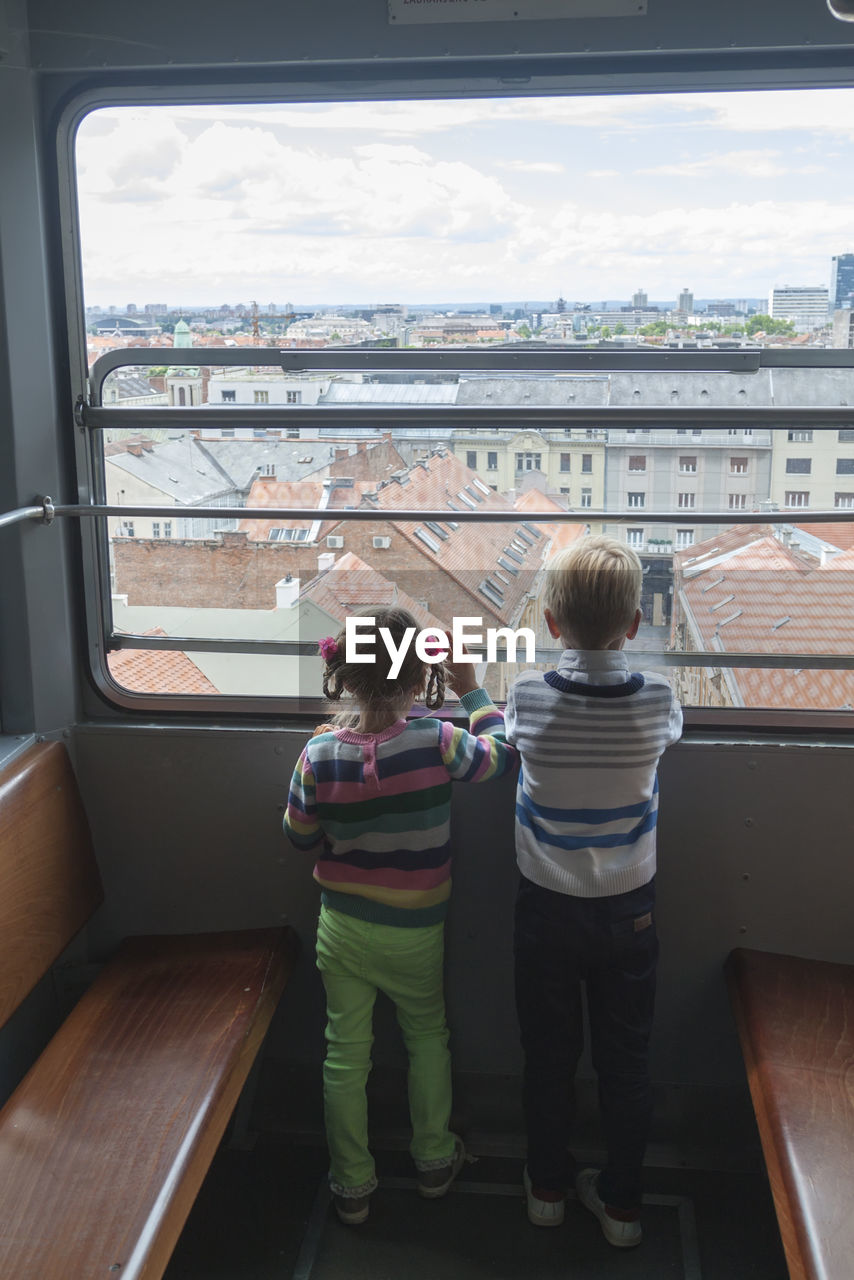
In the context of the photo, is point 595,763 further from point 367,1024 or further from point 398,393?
point 398,393

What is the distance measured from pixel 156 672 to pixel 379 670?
2.51ft

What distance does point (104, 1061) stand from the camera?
2.32 meters

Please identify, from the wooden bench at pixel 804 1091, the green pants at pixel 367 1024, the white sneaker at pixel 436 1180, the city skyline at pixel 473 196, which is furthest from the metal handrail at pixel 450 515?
the white sneaker at pixel 436 1180

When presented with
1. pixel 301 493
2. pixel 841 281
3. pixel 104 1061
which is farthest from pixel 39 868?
pixel 841 281

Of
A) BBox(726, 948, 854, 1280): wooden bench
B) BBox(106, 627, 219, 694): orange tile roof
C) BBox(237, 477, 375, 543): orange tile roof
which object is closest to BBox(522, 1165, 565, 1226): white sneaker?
BBox(726, 948, 854, 1280): wooden bench

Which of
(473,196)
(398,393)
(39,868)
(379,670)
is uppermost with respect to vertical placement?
→ (473,196)

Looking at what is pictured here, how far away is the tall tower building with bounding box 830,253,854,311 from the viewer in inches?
96.3

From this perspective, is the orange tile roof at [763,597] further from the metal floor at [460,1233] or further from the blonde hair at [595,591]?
the metal floor at [460,1233]

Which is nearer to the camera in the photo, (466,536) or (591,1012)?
(591,1012)

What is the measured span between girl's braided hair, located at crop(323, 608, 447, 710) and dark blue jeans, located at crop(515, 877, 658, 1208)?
1.68ft

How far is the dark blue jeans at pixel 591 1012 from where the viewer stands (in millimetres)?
2385

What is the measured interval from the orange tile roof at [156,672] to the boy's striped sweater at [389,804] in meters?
0.50

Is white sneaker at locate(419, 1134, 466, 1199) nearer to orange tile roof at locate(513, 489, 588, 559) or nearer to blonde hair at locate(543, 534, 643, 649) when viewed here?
blonde hair at locate(543, 534, 643, 649)

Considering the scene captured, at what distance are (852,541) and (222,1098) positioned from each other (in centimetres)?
186
